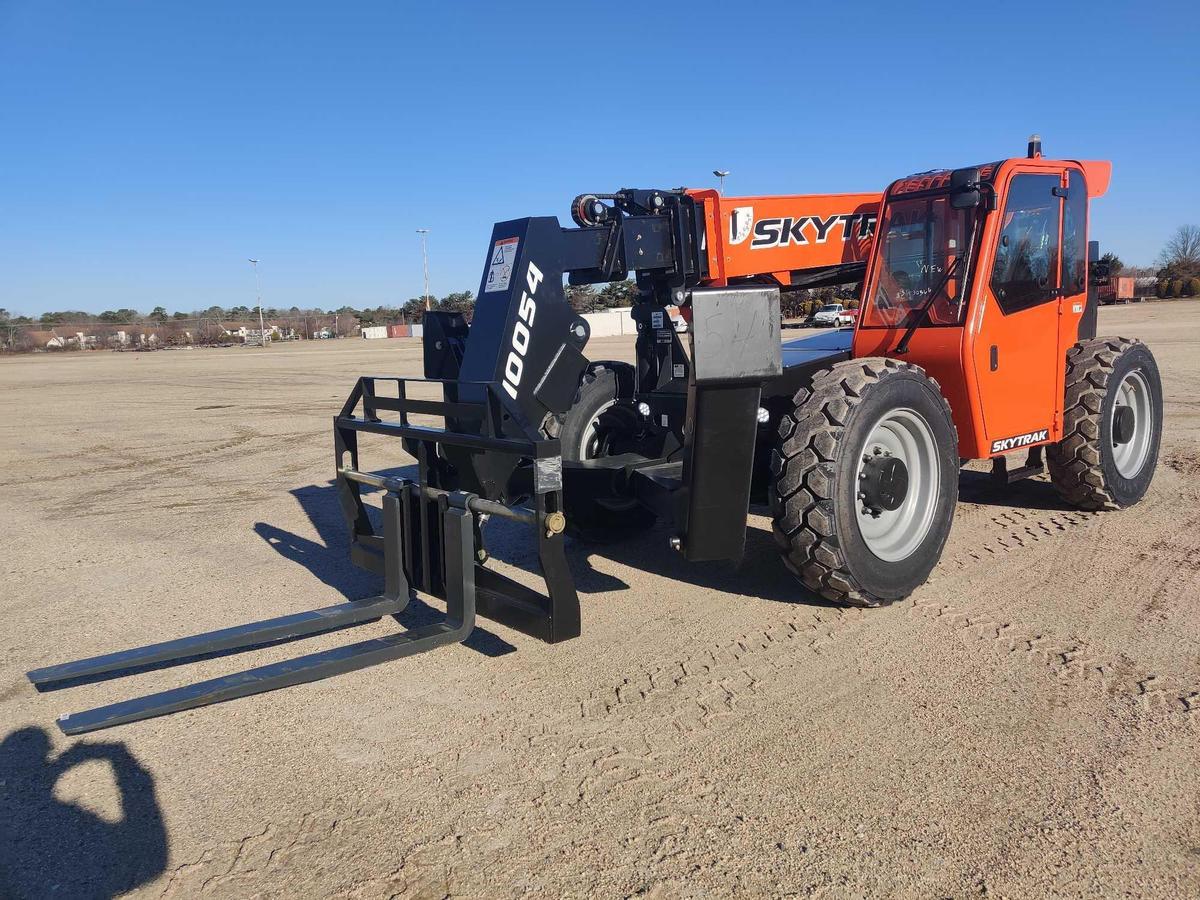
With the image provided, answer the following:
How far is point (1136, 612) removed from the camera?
14.9 ft

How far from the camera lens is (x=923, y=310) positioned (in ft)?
17.7

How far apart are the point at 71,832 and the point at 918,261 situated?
17.5 ft

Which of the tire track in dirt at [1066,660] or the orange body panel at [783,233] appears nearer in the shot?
the tire track in dirt at [1066,660]

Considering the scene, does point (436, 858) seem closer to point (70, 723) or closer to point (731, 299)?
point (70, 723)

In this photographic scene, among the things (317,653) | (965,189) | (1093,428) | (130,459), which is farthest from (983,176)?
(130,459)

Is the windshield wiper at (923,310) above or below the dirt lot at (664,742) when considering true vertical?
above

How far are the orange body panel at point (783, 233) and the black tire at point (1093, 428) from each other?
1.80 metres

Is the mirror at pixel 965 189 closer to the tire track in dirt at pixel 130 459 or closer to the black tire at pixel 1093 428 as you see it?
the black tire at pixel 1093 428

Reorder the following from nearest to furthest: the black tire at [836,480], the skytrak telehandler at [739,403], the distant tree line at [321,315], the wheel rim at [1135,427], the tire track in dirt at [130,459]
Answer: the skytrak telehandler at [739,403] < the black tire at [836,480] < the wheel rim at [1135,427] < the tire track in dirt at [130,459] < the distant tree line at [321,315]

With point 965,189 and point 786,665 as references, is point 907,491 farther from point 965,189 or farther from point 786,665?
point 965,189

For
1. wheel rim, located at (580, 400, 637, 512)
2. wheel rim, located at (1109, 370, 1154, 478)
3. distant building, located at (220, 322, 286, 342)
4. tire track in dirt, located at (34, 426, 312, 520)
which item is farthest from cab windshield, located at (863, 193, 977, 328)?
distant building, located at (220, 322, 286, 342)

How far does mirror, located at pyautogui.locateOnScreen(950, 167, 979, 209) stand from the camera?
5.26m

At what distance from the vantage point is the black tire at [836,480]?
14.1ft

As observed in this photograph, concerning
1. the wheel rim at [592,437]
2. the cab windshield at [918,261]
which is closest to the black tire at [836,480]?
the cab windshield at [918,261]
